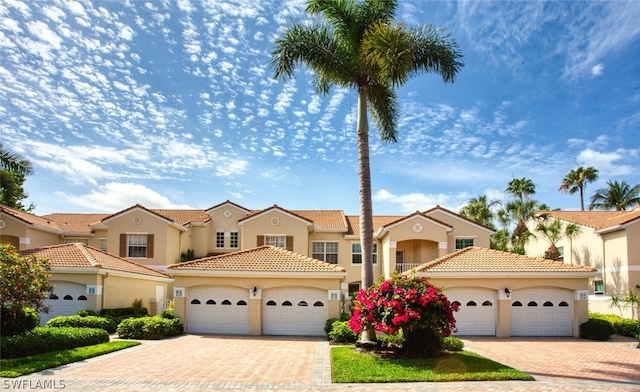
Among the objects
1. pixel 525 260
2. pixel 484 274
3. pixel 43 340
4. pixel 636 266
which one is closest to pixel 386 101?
pixel 484 274

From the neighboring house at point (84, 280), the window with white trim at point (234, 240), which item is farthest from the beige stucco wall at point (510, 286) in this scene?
the window with white trim at point (234, 240)

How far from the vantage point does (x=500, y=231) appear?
39531 mm

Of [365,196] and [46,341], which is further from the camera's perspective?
[365,196]

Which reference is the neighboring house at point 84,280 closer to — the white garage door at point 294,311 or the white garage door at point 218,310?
the white garage door at point 218,310

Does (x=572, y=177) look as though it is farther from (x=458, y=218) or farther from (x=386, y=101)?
(x=386, y=101)

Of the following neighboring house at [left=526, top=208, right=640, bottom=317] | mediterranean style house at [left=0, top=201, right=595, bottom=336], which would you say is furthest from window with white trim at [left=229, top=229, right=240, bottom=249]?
neighboring house at [left=526, top=208, right=640, bottom=317]

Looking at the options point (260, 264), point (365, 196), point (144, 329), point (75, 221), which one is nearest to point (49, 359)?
point (144, 329)

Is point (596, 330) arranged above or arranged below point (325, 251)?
below

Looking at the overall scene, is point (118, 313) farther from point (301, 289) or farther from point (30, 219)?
point (30, 219)

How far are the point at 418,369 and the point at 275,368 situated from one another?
3829 millimetres

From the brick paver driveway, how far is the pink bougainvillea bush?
1.96m

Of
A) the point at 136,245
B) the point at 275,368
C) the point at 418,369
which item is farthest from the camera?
the point at 136,245

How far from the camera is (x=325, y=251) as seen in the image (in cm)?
3347

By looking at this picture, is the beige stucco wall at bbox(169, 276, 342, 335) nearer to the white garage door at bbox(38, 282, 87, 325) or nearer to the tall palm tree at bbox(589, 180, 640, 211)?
the white garage door at bbox(38, 282, 87, 325)
